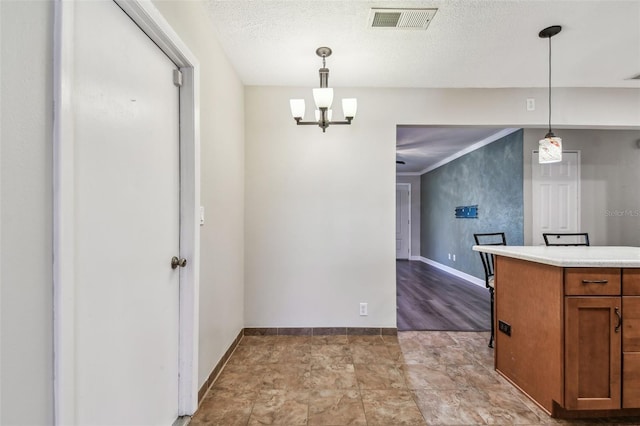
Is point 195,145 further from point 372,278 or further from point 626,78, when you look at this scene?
point 626,78

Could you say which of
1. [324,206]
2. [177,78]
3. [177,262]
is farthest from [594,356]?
[177,78]

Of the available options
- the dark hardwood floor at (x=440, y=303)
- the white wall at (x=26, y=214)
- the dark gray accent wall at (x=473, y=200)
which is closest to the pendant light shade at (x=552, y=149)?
the dark hardwood floor at (x=440, y=303)

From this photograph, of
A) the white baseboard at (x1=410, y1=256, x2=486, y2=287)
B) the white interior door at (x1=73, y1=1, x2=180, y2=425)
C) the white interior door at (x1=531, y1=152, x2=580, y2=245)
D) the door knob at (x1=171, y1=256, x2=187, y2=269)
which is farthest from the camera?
the white baseboard at (x1=410, y1=256, x2=486, y2=287)

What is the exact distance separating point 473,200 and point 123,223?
215 inches

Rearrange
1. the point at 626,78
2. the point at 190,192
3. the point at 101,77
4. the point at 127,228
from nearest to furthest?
the point at 101,77 < the point at 127,228 < the point at 190,192 < the point at 626,78

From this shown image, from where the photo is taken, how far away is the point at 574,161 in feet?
13.3

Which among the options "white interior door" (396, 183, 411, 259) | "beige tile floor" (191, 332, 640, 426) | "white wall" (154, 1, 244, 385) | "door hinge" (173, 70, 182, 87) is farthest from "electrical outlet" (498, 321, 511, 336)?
"white interior door" (396, 183, 411, 259)

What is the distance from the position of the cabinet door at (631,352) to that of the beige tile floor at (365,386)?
19cm

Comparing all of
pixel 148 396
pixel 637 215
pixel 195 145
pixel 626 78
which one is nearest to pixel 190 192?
pixel 195 145

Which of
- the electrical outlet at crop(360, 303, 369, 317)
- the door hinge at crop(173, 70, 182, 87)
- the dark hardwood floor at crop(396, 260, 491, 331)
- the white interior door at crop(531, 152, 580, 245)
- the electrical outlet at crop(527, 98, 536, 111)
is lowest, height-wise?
the dark hardwood floor at crop(396, 260, 491, 331)

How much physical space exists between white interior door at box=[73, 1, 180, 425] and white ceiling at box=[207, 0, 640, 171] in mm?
877

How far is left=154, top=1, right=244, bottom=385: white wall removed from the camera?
6.16 feet

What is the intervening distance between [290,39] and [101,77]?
1526 mm

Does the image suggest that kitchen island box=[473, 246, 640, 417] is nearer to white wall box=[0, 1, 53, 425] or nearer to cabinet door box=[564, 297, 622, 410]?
cabinet door box=[564, 297, 622, 410]
